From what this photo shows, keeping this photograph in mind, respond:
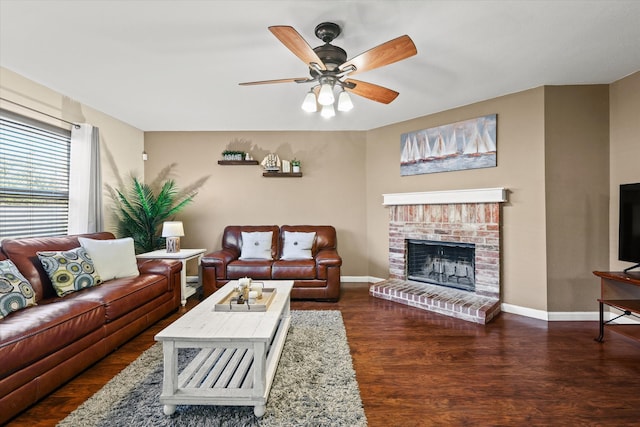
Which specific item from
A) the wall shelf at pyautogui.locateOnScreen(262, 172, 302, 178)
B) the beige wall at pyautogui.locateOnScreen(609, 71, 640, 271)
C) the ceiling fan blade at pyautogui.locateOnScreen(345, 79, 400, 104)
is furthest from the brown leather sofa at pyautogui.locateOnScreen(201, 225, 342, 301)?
the beige wall at pyautogui.locateOnScreen(609, 71, 640, 271)

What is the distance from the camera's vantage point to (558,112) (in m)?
3.17

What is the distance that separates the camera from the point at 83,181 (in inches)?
136

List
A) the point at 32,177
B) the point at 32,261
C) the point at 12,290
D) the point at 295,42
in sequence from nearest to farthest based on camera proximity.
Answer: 1. the point at 295,42
2. the point at 12,290
3. the point at 32,261
4. the point at 32,177

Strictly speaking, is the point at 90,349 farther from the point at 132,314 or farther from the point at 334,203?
the point at 334,203

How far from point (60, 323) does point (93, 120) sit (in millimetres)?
2862

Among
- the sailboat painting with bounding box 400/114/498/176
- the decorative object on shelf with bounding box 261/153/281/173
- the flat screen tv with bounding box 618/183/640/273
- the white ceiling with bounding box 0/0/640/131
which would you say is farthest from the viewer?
the decorative object on shelf with bounding box 261/153/281/173

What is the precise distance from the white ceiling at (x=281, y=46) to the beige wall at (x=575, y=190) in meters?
0.28

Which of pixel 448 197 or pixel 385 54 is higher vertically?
pixel 385 54

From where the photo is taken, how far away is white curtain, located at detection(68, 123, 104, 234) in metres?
3.43

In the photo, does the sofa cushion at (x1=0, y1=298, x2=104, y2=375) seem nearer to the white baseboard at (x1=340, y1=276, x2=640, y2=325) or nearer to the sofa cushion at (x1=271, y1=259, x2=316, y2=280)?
the sofa cushion at (x1=271, y1=259, x2=316, y2=280)

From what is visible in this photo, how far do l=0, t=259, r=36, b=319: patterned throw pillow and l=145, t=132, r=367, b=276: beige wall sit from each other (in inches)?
102

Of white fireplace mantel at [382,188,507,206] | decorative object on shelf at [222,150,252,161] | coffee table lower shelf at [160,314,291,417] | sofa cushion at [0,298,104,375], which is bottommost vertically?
coffee table lower shelf at [160,314,291,417]

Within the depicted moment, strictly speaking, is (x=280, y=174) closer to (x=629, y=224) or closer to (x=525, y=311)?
(x=525, y=311)

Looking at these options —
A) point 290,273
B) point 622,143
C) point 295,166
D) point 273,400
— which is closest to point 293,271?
point 290,273
